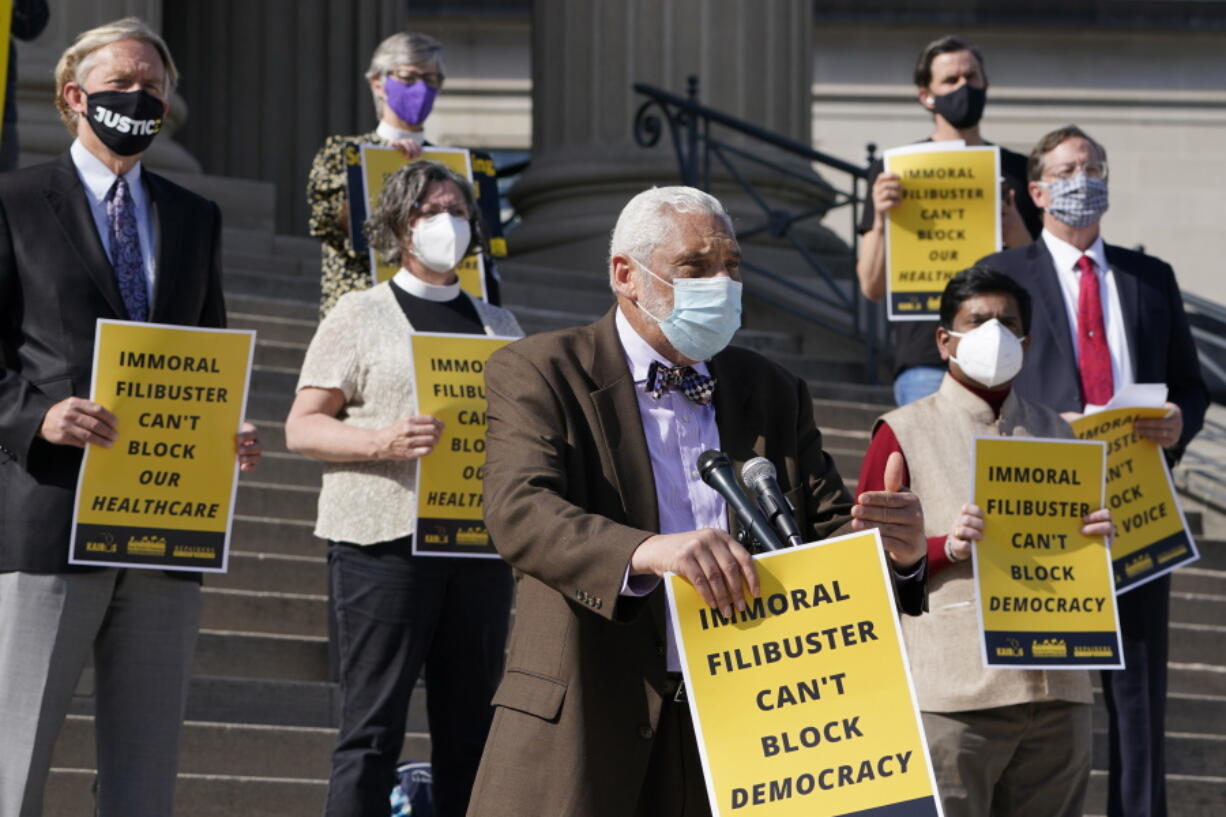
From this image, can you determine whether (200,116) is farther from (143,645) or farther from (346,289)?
(143,645)

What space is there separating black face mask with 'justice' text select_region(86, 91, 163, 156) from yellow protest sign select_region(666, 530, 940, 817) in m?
2.19

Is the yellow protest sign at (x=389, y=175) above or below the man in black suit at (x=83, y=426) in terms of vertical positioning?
above

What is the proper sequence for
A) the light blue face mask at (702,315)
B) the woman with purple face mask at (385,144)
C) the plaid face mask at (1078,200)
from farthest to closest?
1. the woman with purple face mask at (385,144)
2. the plaid face mask at (1078,200)
3. the light blue face mask at (702,315)

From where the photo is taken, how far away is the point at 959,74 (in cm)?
766

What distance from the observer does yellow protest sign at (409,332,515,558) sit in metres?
5.96

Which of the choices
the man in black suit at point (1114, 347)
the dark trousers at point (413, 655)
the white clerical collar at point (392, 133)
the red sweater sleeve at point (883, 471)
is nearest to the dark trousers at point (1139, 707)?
the man in black suit at point (1114, 347)

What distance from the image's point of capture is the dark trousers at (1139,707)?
256 inches

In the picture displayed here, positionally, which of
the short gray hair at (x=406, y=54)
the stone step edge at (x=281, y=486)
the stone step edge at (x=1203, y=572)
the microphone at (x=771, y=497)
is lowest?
the stone step edge at (x=1203, y=572)

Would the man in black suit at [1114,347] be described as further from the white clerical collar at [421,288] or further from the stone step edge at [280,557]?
the stone step edge at [280,557]

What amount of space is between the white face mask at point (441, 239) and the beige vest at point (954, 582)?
1.27 metres

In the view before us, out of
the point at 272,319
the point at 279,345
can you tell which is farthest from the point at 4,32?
the point at 272,319

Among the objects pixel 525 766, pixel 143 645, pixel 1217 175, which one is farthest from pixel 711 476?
pixel 1217 175

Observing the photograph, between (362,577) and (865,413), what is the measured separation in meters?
4.98

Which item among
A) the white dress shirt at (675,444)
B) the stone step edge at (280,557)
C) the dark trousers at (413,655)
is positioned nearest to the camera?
the white dress shirt at (675,444)
